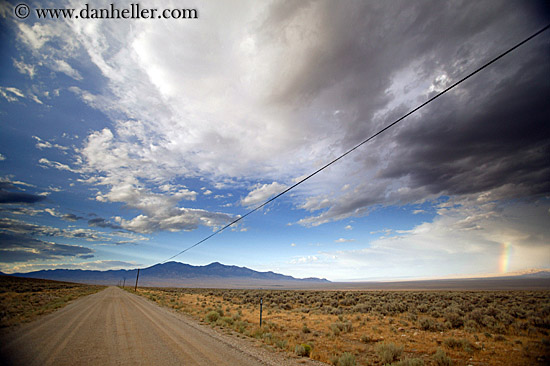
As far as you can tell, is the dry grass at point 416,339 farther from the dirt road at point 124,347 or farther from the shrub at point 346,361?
the dirt road at point 124,347

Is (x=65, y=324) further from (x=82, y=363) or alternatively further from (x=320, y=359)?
(x=320, y=359)

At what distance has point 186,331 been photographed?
1205 centimetres

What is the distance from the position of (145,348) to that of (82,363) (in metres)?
2.03

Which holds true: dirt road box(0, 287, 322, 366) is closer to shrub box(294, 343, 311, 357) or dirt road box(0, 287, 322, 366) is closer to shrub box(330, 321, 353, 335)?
shrub box(294, 343, 311, 357)

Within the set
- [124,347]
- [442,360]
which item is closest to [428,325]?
[442,360]

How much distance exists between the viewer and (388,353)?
9.20 metres

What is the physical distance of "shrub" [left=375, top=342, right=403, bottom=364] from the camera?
902 centimetres

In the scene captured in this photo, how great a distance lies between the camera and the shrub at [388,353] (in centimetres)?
902

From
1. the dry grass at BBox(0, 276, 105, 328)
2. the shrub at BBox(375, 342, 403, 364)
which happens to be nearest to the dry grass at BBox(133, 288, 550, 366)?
Result: the shrub at BBox(375, 342, 403, 364)

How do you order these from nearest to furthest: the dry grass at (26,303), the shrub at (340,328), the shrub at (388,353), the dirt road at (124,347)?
1. the dirt road at (124,347)
2. the shrub at (388,353)
3. the shrub at (340,328)
4. the dry grass at (26,303)

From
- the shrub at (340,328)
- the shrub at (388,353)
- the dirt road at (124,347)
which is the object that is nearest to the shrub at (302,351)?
the dirt road at (124,347)

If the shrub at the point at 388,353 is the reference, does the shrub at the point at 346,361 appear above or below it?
above

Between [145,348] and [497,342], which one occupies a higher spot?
[145,348]

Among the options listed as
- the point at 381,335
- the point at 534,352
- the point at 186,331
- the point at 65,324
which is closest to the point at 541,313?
the point at 534,352
